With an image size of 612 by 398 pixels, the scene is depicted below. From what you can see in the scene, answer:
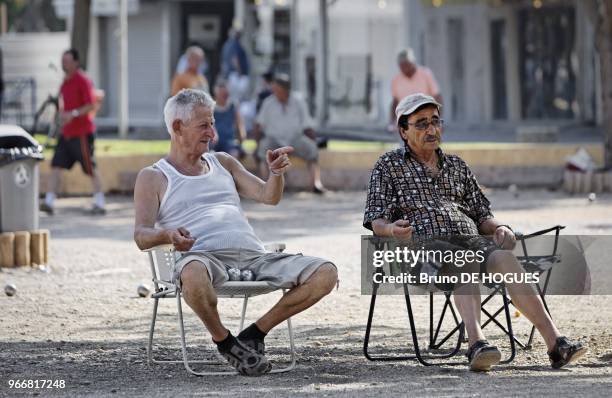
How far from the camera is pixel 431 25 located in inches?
1219

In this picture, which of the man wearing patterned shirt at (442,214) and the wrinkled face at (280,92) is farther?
→ the wrinkled face at (280,92)

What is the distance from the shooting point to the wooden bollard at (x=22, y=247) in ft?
38.9

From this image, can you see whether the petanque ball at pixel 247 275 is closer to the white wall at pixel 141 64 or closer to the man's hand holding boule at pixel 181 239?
the man's hand holding boule at pixel 181 239

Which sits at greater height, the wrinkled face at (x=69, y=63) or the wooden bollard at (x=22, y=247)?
the wrinkled face at (x=69, y=63)

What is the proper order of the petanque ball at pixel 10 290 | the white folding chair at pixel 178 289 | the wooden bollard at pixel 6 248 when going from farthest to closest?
the wooden bollard at pixel 6 248 < the petanque ball at pixel 10 290 < the white folding chair at pixel 178 289

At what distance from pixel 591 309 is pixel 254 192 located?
277cm

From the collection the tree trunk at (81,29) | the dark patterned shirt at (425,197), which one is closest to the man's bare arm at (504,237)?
the dark patterned shirt at (425,197)

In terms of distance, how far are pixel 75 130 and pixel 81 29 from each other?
9.20m

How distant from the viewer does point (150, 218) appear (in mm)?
7441

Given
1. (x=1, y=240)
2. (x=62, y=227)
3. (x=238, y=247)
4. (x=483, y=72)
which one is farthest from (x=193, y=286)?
(x=483, y=72)

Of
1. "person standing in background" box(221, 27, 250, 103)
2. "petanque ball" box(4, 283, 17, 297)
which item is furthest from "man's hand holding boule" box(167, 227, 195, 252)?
"person standing in background" box(221, 27, 250, 103)

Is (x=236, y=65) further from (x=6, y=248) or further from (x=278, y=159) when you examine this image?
(x=278, y=159)

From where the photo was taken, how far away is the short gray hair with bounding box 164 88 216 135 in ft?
24.9

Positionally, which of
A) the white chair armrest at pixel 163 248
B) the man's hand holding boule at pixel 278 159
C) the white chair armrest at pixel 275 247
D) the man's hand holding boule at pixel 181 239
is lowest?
the white chair armrest at pixel 275 247
